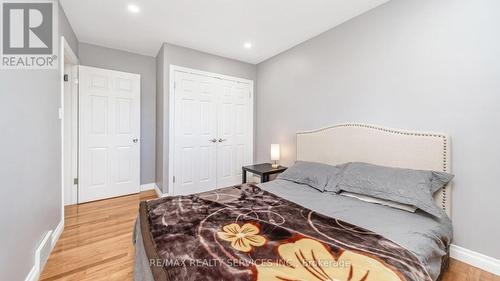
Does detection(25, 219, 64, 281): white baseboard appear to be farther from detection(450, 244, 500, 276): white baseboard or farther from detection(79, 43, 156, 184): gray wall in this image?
detection(450, 244, 500, 276): white baseboard

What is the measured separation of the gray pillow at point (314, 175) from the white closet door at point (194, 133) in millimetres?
1536

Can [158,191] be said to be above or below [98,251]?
above

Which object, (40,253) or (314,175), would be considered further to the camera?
(314,175)

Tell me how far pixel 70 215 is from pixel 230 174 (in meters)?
2.31

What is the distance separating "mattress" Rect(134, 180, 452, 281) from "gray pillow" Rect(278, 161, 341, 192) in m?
0.15

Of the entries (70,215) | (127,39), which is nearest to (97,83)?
(127,39)

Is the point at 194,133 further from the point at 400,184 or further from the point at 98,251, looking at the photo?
the point at 400,184

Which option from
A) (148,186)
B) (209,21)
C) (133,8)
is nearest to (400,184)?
(209,21)

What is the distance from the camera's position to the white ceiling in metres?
2.20

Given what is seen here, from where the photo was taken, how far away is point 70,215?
2688 mm

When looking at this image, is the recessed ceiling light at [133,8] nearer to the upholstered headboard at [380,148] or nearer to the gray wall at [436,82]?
the gray wall at [436,82]

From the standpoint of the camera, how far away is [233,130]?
3.85 m

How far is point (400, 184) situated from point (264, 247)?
134 cm

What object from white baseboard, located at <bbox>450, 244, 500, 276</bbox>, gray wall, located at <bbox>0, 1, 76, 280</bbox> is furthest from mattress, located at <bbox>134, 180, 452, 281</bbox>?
gray wall, located at <bbox>0, 1, 76, 280</bbox>
